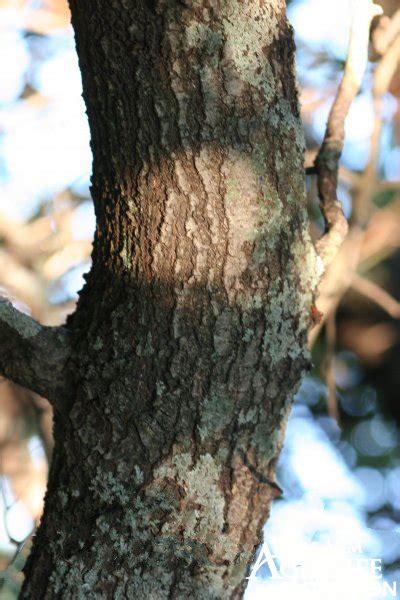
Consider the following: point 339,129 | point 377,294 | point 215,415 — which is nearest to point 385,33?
point 339,129

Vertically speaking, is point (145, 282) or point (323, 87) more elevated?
point (323, 87)

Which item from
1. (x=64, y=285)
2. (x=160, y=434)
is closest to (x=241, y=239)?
(x=160, y=434)

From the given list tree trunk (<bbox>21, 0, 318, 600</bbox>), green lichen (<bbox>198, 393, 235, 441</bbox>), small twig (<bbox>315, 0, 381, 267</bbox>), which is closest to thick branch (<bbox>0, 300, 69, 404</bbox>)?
tree trunk (<bbox>21, 0, 318, 600</bbox>)

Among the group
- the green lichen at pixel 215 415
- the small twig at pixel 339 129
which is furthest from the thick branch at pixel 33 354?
the small twig at pixel 339 129

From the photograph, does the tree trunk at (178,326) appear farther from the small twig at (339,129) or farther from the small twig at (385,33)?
the small twig at (385,33)

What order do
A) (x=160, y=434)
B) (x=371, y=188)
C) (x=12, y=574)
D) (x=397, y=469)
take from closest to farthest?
(x=160, y=434) → (x=12, y=574) → (x=371, y=188) → (x=397, y=469)

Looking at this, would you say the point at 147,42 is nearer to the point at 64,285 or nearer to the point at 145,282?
the point at 145,282

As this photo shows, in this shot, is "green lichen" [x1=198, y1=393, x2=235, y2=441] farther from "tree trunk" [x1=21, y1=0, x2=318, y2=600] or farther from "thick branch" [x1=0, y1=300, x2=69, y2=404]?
"thick branch" [x1=0, y1=300, x2=69, y2=404]
